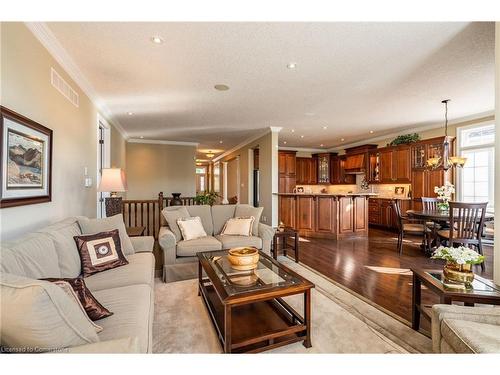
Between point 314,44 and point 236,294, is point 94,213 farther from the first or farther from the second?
point 314,44

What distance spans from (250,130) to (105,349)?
569 centimetres

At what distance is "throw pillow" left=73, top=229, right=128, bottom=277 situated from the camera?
2082 mm

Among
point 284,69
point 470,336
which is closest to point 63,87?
point 284,69

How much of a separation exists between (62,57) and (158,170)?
5.03 m

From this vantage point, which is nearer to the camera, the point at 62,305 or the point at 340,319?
the point at 62,305

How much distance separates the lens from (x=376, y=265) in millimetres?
3598

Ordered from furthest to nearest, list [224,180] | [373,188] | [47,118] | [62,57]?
1. [224,180]
2. [373,188]
3. [62,57]
4. [47,118]

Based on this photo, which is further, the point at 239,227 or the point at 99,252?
the point at 239,227

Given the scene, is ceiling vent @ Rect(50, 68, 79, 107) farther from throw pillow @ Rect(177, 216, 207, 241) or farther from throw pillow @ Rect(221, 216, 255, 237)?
throw pillow @ Rect(221, 216, 255, 237)

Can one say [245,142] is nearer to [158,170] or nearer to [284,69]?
[158,170]

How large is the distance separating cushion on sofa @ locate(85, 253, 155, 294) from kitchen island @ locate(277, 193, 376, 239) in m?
4.10

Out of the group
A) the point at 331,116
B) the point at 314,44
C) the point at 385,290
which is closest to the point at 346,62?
the point at 314,44

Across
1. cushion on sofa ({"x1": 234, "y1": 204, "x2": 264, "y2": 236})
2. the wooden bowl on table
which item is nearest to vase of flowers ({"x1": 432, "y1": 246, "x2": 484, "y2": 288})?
the wooden bowl on table
